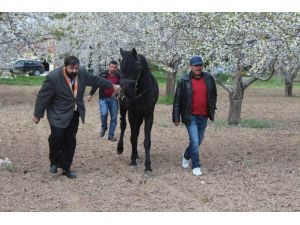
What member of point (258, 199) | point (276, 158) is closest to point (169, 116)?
point (276, 158)

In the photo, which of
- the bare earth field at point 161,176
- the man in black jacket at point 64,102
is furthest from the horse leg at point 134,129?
the man in black jacket at point 64,102

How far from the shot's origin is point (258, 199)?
268 inches

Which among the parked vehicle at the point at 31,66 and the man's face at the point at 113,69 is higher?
the man's face at the point at 113,69

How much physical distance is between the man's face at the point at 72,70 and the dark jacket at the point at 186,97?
1645 mm

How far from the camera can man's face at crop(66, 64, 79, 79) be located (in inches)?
316

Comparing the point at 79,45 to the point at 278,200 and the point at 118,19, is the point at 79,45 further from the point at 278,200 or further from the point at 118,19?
the point at 278,200

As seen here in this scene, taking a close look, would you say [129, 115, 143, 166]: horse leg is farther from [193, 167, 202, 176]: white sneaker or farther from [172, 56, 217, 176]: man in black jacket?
[193, 167, 202, 176]: white sneaker

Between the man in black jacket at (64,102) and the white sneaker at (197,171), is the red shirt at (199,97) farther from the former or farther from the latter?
the man in black jacket at (64,102)

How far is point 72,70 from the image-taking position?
804 cm

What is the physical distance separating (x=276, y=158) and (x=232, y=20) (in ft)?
8.92

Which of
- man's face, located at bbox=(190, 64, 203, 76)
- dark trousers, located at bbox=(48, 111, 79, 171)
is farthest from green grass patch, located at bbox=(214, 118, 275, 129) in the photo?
dark trousers, located at bbox=(48, 111, 79, 171)

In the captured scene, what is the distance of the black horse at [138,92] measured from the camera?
328 inches

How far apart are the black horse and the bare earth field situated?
63 centimetres

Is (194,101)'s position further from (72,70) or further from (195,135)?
(72,70)
